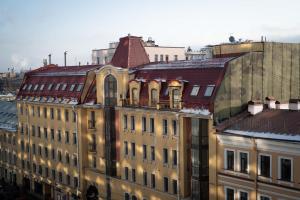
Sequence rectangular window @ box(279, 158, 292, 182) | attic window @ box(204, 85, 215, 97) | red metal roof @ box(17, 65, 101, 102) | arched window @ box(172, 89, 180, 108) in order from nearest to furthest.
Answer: rectangular window @ box(279, 158, 292, 182)
attic window @ box(204, 85, 215, 97)
arched window @ box(172, 89, 180, 108)
red metal roof @ box(17, 65, 101, 102)

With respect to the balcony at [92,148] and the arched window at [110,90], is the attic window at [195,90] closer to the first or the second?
the arched window at [110,90]

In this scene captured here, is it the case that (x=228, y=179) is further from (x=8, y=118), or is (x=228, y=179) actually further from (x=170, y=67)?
(x=8, y=118)

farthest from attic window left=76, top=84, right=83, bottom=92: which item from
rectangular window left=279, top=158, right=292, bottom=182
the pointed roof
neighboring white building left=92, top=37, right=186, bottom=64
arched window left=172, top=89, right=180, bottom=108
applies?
rectangular window left=279, top=158, right=292, bottom=182

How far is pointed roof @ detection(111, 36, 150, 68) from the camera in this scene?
55.0 meters

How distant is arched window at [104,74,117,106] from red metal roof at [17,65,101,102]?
600 cm

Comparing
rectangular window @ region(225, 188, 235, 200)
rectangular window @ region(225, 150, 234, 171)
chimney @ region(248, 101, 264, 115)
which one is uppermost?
chimney @ region(248, 101, 264, 115)

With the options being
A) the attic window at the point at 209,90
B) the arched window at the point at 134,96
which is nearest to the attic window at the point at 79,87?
the arched window at the point at 134,96

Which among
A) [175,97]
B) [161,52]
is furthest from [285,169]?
[161,52]

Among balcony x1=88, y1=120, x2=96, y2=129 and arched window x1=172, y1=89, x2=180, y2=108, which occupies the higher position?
arched window x1=172, y1=89, x2=180, y2=108

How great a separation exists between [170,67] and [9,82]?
10882 centimetres

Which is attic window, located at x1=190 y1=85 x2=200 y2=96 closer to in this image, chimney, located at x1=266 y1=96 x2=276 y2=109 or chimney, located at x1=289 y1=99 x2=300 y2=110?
chimney, located at x1=266 y1=96 x2=276 y2=109

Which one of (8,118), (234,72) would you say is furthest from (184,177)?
(8,118)

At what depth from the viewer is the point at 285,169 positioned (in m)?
32.6

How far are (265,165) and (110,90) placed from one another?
22.1 metres
